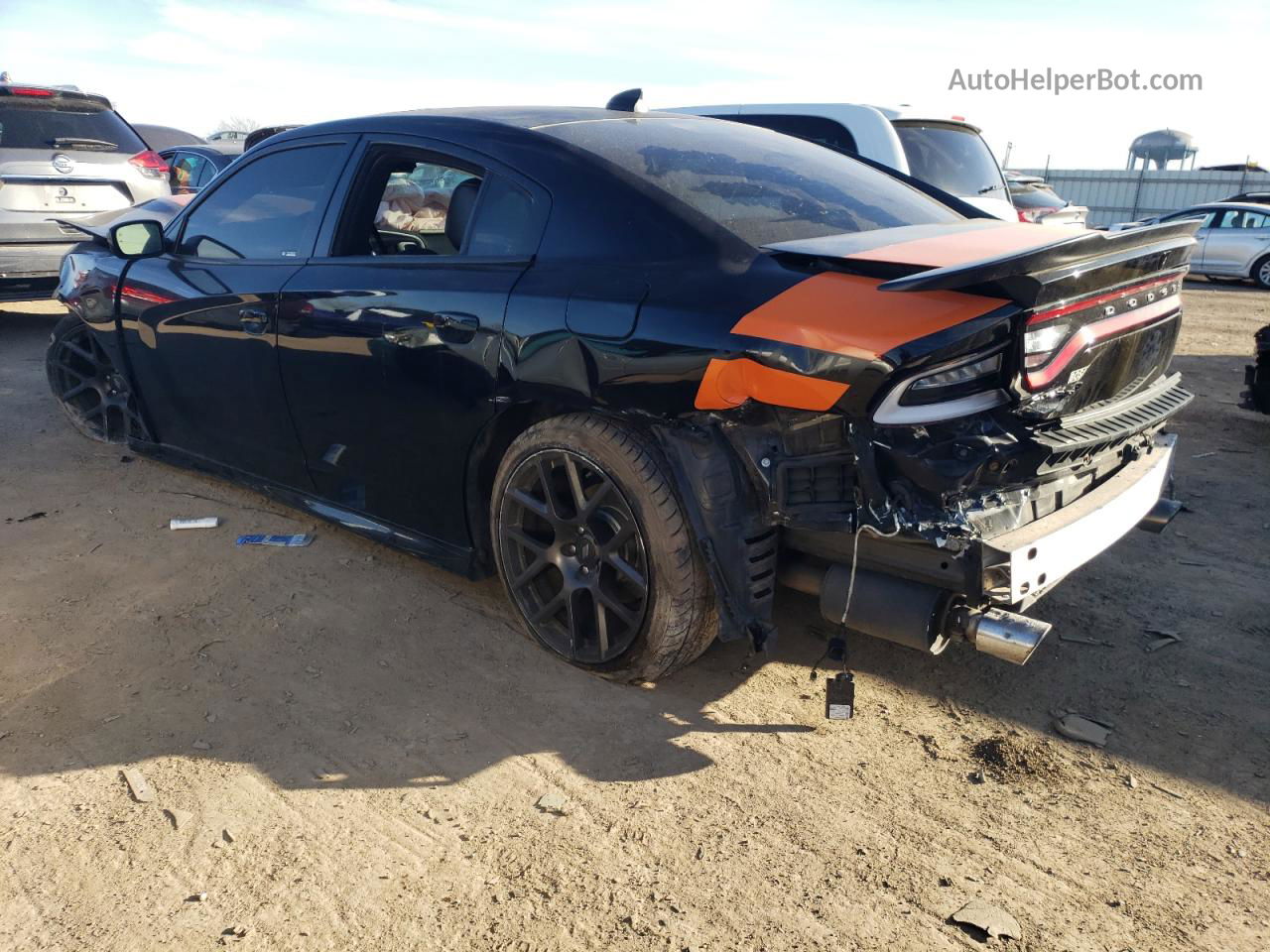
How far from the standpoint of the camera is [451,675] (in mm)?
3107

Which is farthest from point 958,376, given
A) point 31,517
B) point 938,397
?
point 31,517

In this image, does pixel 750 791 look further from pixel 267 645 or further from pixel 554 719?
pixel 267 645

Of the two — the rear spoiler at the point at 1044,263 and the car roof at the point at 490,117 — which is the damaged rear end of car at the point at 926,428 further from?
the car roof at the point at 490,117

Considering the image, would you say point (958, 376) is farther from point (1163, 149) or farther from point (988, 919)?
point (1163, 149)

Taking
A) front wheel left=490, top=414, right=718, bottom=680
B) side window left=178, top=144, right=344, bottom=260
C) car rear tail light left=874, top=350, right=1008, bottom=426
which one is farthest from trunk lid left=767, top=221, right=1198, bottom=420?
side window left=178, top=144, right=344, bottom=260

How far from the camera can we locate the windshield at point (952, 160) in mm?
6957

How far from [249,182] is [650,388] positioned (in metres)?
2.45

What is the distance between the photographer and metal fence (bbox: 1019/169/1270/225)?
25.7 m

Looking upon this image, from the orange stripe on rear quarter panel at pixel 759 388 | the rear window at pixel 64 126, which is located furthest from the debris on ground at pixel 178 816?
the rear window at pixel 64 126

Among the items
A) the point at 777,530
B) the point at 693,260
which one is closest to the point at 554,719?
the point at 777,530

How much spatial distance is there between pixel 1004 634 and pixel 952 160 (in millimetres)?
5669

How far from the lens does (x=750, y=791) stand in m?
2.54

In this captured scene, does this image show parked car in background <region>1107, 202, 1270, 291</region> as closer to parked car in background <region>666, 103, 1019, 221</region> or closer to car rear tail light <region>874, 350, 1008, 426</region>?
parked car in background <region>666, 103, 1019, 221</region>

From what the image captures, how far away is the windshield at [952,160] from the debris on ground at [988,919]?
570cm
